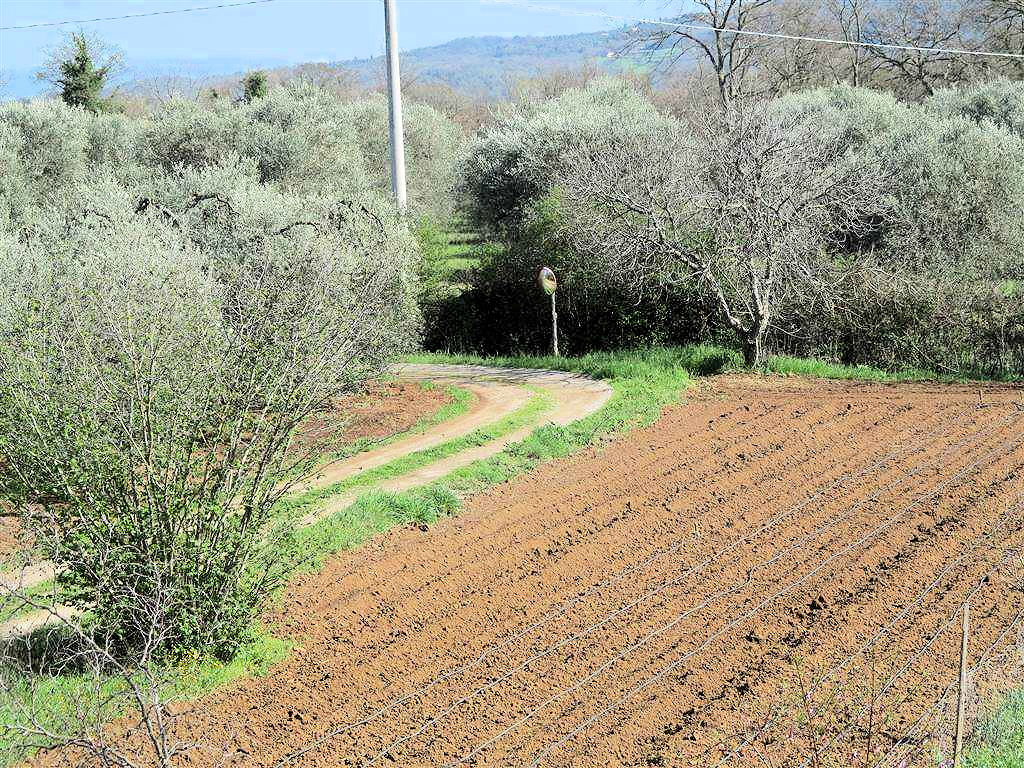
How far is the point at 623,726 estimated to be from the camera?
646 centimetres

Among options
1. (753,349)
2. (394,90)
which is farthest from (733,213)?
(394,90)

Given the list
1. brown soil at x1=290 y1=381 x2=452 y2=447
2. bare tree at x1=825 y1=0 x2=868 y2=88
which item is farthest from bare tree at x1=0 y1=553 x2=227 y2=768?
bare tree at x1=825 y1=0 x2=868 y2=88

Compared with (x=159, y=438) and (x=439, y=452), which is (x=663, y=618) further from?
(x=439, y=452)

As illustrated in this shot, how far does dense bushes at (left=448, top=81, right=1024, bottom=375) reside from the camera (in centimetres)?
1734

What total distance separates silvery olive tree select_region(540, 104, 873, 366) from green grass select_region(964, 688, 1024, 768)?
36.0 feet

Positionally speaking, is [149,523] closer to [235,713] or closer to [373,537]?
[235,713]

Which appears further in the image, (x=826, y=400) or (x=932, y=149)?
(x=932, y=149)

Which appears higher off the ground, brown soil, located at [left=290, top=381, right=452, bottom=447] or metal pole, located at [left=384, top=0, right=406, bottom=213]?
metal pole, located at [left=384, top=0, right=406, bottom=213]

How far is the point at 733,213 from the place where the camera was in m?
17.0

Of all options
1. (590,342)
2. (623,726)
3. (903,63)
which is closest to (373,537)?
(623,726)

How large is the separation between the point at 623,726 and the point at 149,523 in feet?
11.1

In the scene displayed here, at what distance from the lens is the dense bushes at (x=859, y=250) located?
1734cm

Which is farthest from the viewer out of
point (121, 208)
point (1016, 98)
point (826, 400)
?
point (1016, 98)

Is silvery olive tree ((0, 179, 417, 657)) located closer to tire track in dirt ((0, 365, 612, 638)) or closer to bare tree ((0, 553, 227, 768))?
bare tree ((0, 553, 227, 768))
